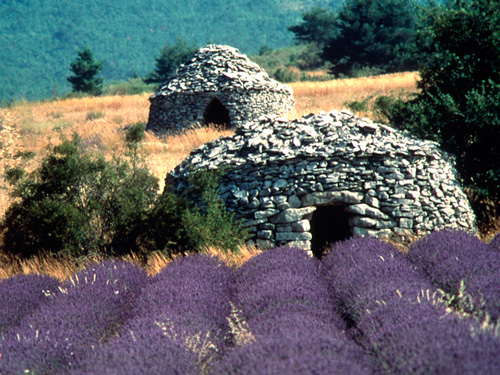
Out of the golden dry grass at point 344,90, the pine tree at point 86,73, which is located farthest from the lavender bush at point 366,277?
the pine tree at point 86,73

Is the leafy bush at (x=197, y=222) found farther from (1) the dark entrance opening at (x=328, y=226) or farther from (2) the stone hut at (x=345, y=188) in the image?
(1) the dark entrance opening at (x=328, y=226)

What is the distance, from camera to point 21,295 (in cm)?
569

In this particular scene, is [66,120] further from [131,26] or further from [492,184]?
[131,26]

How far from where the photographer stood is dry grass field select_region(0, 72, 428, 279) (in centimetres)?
1118

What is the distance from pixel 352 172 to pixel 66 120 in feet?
59.1

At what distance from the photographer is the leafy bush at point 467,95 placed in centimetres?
923

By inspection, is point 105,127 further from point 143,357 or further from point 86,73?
point 86,73

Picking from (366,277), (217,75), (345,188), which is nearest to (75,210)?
(345,188)

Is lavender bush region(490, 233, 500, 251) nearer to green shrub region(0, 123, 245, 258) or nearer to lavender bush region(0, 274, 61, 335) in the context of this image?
green shrub region(0, 123, 245, 258)

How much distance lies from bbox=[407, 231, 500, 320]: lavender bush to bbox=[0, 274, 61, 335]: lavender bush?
16.0 ft

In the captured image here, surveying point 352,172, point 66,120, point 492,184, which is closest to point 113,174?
point 352,172

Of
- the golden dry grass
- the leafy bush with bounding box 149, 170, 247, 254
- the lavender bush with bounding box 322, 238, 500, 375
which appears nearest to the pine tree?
the golden dry grass

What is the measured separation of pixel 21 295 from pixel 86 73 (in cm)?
3806

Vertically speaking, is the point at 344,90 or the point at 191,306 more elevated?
the point at 344,90
